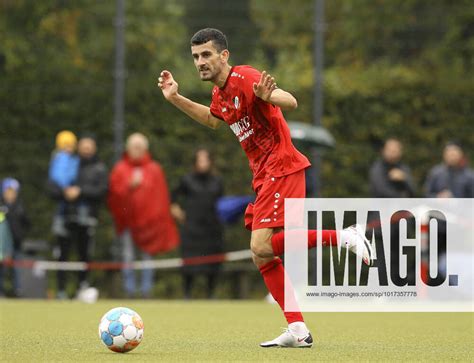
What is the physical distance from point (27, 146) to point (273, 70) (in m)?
4.34

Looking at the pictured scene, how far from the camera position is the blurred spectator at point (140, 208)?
15109mm

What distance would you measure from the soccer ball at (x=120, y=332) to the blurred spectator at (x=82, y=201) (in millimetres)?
7303

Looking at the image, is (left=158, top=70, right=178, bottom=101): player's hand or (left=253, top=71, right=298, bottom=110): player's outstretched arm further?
(left=158, top=70, right=178, bottom=101): player's hand

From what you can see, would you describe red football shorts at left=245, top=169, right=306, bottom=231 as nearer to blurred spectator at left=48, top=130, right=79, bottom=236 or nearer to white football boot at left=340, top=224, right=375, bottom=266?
white football boot at left=340, top=224, right=375, bottom=266

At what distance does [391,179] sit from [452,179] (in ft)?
2.49

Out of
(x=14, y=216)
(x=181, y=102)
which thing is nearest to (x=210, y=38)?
(x=181, y=102)

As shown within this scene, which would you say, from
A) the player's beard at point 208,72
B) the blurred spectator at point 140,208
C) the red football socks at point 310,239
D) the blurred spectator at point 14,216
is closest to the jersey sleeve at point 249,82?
the player's beard at point 208,72

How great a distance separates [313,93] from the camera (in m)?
16.6

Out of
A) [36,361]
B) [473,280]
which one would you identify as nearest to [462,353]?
[36,361]

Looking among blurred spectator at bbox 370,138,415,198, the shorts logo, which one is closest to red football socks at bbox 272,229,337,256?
the shorts logo

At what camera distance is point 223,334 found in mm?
9117

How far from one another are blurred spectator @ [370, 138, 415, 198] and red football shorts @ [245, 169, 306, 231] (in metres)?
6.78

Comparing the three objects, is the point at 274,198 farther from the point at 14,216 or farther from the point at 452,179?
the point at 14,216

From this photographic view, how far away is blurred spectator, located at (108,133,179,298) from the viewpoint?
15.1 m
